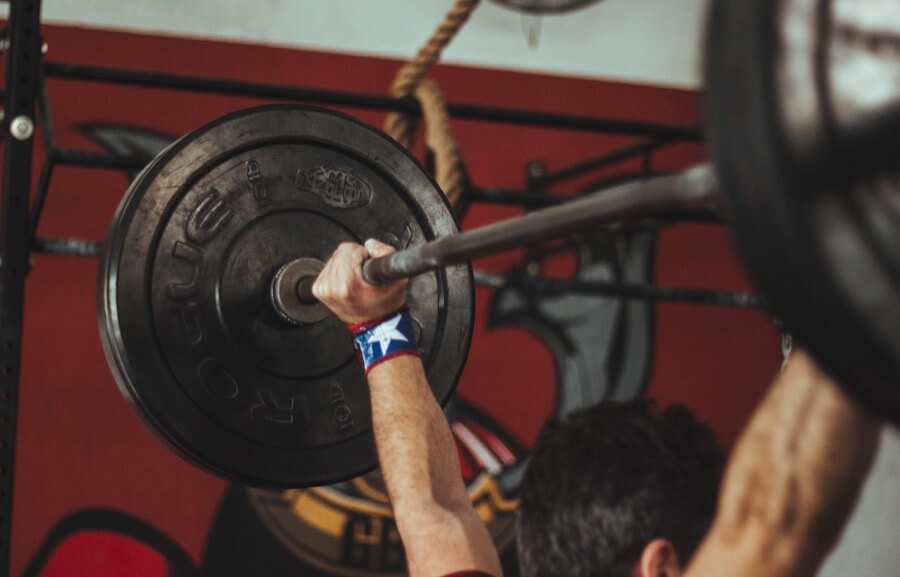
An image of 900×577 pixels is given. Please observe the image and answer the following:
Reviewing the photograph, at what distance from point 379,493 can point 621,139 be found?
4.43ft

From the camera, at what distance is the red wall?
2.72 metres

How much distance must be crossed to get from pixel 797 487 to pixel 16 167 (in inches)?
55.4

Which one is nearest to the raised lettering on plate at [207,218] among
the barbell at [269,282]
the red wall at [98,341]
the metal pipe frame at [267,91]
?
the barbell at [269,282]

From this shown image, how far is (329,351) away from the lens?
1.36m

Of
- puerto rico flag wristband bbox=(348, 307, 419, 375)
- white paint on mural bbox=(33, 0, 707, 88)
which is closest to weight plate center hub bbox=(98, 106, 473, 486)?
puerto rico flag wristband bbox=(348, 307, 419, 375)

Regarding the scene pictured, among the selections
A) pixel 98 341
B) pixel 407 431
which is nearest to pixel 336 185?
pixel 407 431

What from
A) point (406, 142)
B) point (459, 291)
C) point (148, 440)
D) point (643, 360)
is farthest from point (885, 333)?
point (643, 360)

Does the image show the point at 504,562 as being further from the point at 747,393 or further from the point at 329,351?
the point at 329,351

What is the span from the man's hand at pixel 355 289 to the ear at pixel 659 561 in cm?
43

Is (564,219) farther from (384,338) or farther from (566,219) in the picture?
(384,338)

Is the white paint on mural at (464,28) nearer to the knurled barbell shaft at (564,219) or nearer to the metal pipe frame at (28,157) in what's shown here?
the metal pipe frame at (28,157)

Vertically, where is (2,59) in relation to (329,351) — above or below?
above

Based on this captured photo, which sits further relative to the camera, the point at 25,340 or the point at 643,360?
the point at 643,360

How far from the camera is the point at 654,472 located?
1309 millimetres
